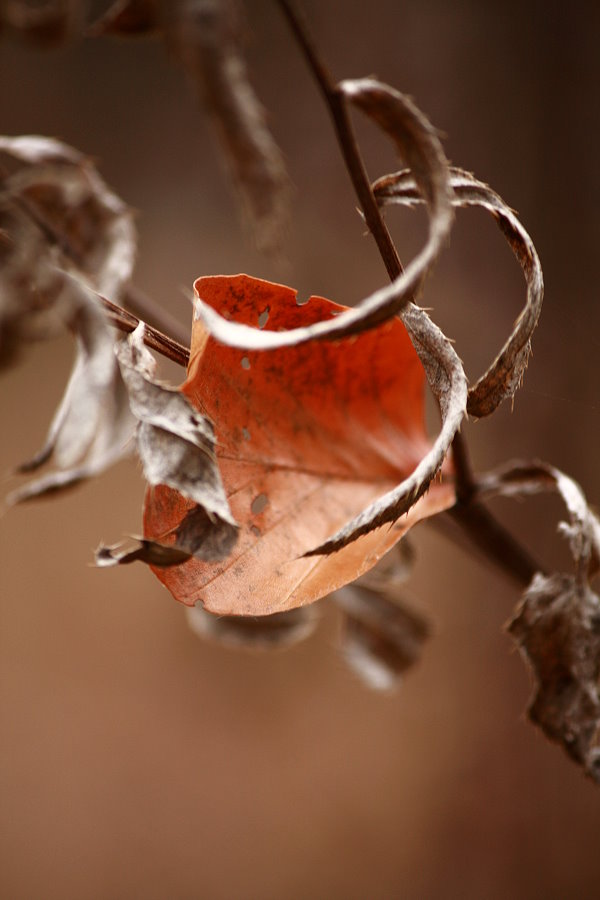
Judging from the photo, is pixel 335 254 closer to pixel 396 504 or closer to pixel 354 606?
pixel 354 606

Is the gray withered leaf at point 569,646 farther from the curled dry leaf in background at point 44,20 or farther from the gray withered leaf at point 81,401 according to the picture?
the curled dry leaf in background at point 44,20

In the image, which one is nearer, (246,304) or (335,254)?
(246,304)

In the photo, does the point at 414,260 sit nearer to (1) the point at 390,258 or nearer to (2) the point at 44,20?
(1) the point at 390,258

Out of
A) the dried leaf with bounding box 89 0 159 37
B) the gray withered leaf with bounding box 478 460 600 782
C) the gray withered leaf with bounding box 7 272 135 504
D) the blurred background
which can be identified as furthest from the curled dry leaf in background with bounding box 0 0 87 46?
the blurred background

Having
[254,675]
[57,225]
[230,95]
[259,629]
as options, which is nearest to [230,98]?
[230,95]

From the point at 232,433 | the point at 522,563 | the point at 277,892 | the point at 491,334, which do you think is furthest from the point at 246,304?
the point at 277,892
